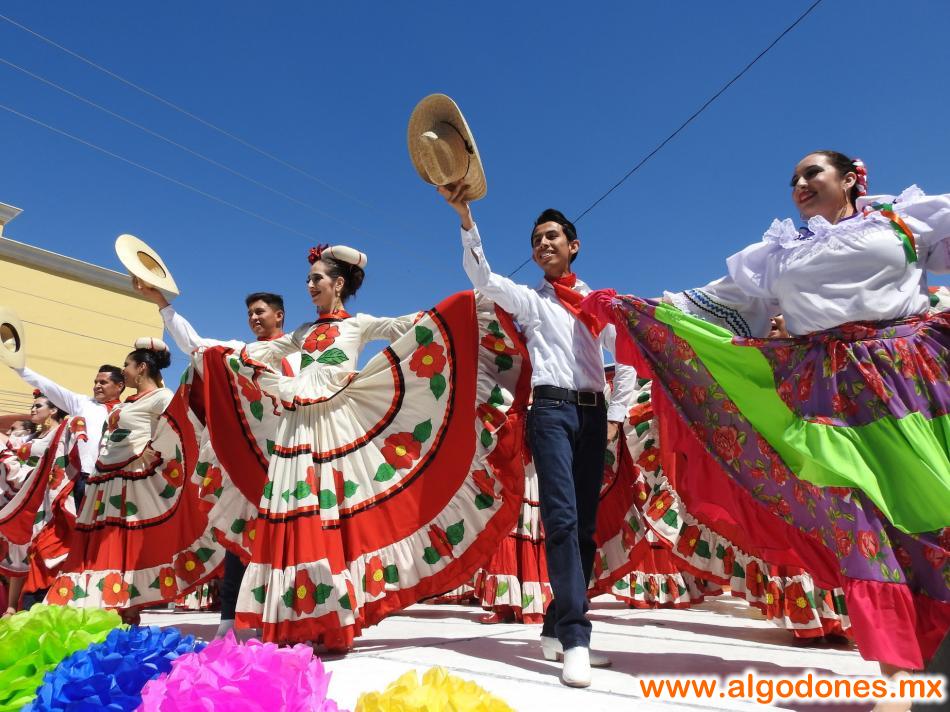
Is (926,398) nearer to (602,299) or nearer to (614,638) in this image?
(602,299)

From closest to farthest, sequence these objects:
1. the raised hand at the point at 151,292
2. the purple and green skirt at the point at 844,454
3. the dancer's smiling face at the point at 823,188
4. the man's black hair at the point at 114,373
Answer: the purple and green skirt at the point at 844,454 < the dancer's smiling face at the point at 823,188 < the raised hand at the point at 151,292 < the man's black hair at the point at 114,373

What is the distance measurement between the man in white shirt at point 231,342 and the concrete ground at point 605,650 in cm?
46

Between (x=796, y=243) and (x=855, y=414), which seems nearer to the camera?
(x=855, y=414)

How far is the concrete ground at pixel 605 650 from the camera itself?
1959 millimetres

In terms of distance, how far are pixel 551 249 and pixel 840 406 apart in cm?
136

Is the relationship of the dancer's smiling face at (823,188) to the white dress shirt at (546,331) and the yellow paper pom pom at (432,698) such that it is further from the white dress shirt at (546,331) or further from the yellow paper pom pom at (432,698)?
the yellow paper pom pom at (432,698)

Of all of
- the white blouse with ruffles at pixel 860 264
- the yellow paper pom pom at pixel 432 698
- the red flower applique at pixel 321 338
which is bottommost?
the yellow paper pom pom at pixel 432 698

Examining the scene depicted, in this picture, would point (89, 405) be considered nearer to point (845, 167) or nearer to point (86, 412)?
point (86, 412)

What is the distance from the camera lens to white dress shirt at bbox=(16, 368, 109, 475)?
4643mm

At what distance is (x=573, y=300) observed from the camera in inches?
115

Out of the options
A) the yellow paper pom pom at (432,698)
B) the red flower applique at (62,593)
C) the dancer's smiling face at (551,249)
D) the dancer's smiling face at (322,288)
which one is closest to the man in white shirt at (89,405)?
the red flower applique at (62,593)

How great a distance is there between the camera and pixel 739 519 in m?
2.54

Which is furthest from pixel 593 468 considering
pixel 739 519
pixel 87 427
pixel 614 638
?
pixel 87 427

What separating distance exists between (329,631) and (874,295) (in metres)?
2.26
